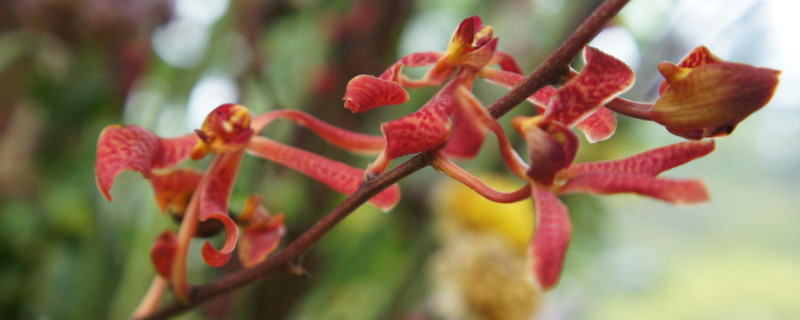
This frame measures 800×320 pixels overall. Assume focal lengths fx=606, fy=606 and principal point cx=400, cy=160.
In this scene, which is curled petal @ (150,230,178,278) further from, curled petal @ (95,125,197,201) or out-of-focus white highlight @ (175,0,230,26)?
out-of-focus white highlight @ (175,0,230,26)

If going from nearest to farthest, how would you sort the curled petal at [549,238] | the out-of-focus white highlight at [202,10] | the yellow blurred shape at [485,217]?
1. the curled petal at [549,238]
2. the yellow blurred shape at [485,217]
3. the out-of-focus white highlight at [202,10]

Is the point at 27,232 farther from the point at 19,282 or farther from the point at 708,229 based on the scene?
the point at 708,229

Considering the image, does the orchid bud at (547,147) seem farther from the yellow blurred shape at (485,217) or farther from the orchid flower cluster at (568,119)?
the yellow blurred shape at (485,217)

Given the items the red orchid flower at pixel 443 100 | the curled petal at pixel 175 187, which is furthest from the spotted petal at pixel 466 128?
the curled petal at pixel 175 187

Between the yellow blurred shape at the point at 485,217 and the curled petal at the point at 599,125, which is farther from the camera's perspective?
the yellow blurred shape at the point at 485,217

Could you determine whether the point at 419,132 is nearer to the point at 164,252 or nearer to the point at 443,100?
the point at 443,100

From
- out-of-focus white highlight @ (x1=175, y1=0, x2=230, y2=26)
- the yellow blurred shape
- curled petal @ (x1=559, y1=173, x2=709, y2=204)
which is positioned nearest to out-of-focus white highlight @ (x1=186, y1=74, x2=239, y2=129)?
out-of-focus white highlight @ (x1=175, y1=0, x2=230, y2=26)

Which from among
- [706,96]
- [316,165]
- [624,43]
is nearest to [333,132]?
[316,165]
